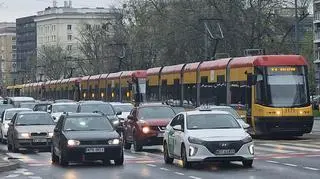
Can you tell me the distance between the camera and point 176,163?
2338cm

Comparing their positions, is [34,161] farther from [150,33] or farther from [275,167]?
[150,33]

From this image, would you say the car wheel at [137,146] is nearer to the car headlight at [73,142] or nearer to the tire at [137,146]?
the tire at [137,146]

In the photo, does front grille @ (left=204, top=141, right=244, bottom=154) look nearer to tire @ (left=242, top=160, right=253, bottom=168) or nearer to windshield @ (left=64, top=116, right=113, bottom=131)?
tire @ (left=242, top=160, right=253, bottom=168)

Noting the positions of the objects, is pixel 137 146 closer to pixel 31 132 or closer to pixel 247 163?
pixel 31 132

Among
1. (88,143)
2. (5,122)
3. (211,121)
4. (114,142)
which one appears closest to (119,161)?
(114,142)

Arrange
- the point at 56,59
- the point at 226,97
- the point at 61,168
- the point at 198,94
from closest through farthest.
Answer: the point at 61,168, the point at 226,97, the point at 198,94, the point at 56,59

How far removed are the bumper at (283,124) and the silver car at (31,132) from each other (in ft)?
28.2

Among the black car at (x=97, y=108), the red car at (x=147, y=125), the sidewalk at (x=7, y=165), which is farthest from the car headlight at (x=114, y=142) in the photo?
the black car at (x=97, y=108)

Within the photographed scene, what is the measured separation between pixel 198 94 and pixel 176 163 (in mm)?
18986

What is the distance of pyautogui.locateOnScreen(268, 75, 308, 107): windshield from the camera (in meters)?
34.4

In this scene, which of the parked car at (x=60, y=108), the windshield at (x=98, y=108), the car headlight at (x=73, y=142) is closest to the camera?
the car headlight at (x=73, y=142)

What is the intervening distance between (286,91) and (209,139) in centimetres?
1438

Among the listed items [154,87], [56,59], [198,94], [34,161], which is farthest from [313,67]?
[34,161]

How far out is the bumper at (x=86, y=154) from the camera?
73.3ft
